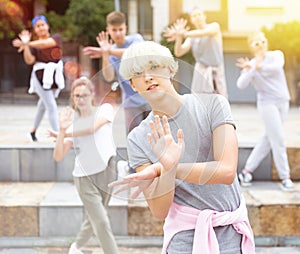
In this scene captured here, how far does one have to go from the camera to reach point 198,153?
1.63 meters

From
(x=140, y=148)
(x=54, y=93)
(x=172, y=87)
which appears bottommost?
(x=54, y=93)

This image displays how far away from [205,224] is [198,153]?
235mm

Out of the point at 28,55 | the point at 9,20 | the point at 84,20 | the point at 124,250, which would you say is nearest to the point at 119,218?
the point at 124,250

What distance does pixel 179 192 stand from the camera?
1.73 m

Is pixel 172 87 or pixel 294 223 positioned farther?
pixel 294 223

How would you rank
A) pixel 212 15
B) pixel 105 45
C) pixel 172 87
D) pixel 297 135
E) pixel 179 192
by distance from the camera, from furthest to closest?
pixel 212 15 → pixel 297 135 → pixel 105 45 → pixel 179 192 → pixel 172 87

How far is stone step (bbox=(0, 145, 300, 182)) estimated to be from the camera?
16.5 feet

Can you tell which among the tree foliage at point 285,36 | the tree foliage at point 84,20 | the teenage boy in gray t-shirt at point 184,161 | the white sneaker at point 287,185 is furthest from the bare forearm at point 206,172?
the tree foliage at point 84,20

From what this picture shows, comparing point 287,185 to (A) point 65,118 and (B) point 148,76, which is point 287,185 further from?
(B) point 148,76

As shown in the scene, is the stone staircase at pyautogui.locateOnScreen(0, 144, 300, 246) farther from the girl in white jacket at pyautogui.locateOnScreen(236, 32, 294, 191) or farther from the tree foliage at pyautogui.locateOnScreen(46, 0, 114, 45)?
the tree foliage at pyautogui.locateOnScreen(46, 0, 114, 45)

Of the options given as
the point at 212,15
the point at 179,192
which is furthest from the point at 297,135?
the point at 212,15

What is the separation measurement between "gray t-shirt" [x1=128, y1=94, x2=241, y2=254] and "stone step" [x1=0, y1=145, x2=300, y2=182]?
10.9ft

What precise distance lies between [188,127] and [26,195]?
3160 millimetres

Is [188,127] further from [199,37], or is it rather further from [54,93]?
[54,93]
